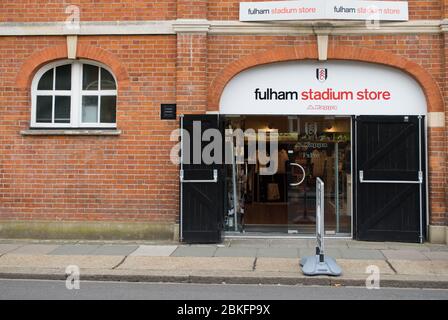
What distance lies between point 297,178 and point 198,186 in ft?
8.35

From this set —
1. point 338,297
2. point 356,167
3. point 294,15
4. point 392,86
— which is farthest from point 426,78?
point 338,297

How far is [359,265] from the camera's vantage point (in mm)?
8344

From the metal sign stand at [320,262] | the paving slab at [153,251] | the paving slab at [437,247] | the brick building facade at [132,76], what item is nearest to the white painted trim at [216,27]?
the brick building facade at [132,76]

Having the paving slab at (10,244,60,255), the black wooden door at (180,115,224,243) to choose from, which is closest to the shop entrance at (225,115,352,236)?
the black wooden door at (180,115,224,243)

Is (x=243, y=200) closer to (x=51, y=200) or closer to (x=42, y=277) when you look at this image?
(x=51, y=200)

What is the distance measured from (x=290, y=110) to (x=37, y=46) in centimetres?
541

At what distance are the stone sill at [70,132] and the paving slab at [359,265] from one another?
16.8ft

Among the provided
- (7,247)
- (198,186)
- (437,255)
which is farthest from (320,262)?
(7,247)

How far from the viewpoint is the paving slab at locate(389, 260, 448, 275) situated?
7.90 m

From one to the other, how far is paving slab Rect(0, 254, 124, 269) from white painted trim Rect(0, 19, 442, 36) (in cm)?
460

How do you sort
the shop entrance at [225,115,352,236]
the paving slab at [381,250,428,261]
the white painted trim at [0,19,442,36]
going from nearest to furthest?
the paving slab at [381,250,428,261], the white painted trim at [0,19,442,36], the shop entrance at [225,115,352,236]

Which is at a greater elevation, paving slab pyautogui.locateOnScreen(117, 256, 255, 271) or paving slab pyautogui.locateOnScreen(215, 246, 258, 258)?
paving slab pyautogui.locateOnScreen(215, 246, 258, 258)

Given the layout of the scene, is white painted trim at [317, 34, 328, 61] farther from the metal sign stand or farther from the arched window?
the arched window

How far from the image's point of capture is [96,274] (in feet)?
25.6
